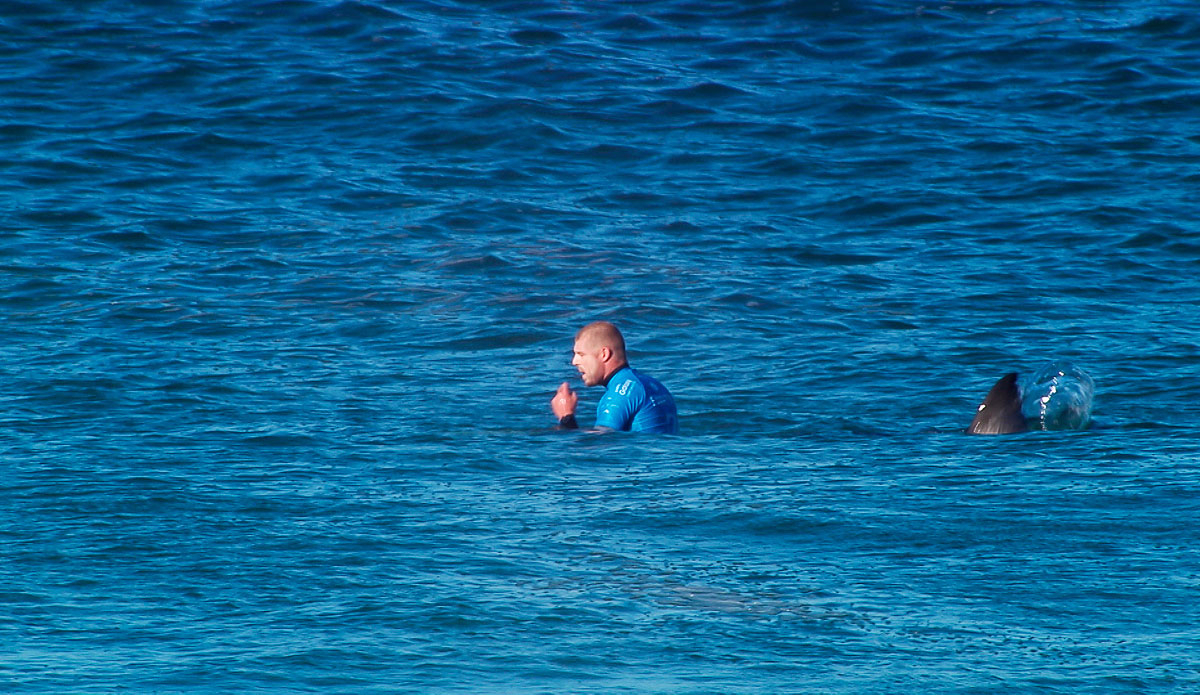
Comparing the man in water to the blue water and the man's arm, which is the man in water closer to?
the man's arm

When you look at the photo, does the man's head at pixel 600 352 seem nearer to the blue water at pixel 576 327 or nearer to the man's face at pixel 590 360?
the man's face at pixel 590 360

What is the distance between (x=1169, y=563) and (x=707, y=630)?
2.36 meters

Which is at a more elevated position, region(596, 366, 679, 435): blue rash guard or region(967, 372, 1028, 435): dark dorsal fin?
region(967, 372, 1028, 435): dark dorsal fin

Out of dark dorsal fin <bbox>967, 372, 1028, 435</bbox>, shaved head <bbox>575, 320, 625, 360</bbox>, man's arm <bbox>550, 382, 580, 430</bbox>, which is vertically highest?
shaved head <bbox>575, 320, 625, 360</bbox>

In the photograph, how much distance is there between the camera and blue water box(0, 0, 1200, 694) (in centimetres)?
637

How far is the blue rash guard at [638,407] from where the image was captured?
999cm

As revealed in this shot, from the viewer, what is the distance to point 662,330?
13227mm

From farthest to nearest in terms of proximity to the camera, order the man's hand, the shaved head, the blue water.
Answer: the shaved head < the man's hand < the blue water

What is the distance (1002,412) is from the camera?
9812mm

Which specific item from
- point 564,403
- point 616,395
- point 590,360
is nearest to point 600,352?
point 590,360

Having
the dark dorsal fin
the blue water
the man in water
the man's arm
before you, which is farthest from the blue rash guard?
the dark dorsal fin

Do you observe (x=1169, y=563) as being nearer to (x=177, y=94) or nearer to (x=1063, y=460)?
(x=1063, y=460)

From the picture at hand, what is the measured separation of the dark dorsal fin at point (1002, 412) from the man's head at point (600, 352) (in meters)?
2.43

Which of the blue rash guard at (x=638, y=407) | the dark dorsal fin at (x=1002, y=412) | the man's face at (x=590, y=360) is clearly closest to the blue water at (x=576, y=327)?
the blue rash guard at (x=638, y=407)
